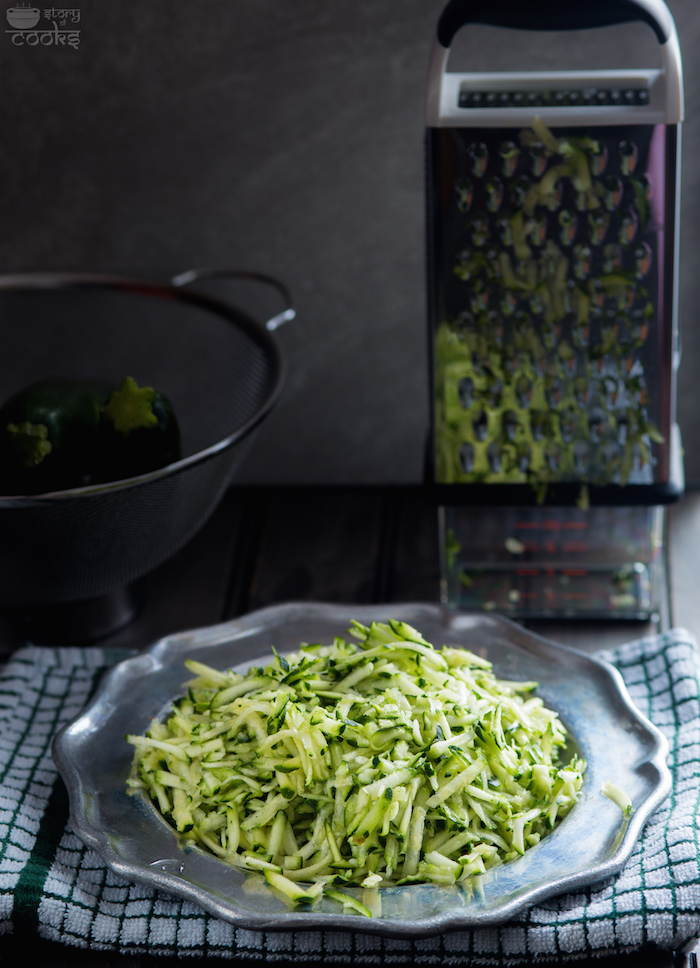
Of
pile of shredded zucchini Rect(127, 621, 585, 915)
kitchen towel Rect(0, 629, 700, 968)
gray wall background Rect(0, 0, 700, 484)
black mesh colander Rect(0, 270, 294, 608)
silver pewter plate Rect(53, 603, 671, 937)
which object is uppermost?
gray wall background Rect(0, 0, 700, 484)

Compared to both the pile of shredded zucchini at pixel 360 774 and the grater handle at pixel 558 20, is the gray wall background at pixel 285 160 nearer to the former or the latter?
the grater handle at pixel 558 20

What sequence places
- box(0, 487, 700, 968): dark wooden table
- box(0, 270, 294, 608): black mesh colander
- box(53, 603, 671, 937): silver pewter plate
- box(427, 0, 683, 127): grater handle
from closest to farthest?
box(53, 603, 671, 937): silver pewter plate < box(427, 0, 683, 127): grater handle < box(0, 270, 294, 608): black mesh colander < box(0, 487, 700, 968): dark wooden table

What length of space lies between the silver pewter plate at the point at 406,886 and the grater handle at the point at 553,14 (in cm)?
67

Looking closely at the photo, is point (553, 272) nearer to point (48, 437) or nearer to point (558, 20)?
point (558, 20)

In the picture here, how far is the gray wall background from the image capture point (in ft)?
4.70

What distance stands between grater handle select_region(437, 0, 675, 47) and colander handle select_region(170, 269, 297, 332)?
1.45 ft

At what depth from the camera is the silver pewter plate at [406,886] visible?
33.3 inches

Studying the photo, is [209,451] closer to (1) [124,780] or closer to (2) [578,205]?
(1) [124,780]

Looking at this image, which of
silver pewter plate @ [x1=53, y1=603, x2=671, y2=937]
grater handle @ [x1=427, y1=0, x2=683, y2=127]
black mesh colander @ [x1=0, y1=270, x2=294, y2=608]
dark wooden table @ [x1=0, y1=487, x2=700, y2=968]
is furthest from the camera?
dark wooden table @ [x1=0, y1=487, x2=700, y2=968]

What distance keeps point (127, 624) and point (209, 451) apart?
351 millimetres

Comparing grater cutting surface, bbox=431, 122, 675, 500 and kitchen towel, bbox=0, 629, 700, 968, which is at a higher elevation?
grater cutting surface, bbox=431, 122, 675, 500

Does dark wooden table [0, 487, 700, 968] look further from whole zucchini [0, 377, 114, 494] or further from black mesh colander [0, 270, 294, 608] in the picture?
whole zucchini [0, 377, 114, 494]

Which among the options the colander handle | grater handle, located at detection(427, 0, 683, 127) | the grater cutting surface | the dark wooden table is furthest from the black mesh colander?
grater handle, located at detection(427, 0, 683, 127)

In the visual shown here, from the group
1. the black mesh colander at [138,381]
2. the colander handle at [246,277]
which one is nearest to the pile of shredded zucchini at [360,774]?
the black mesh colander at [138,381]
